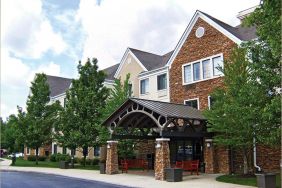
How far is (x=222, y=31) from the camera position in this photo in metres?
26.8

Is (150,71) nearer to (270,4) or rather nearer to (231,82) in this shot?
(231,82)

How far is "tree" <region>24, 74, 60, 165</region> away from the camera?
36.4 meters

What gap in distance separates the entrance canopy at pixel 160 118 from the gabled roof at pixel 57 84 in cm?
2944

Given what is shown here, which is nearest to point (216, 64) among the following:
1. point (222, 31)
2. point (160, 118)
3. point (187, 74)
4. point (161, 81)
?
point (222, 31)

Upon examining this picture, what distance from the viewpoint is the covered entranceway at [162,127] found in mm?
21109

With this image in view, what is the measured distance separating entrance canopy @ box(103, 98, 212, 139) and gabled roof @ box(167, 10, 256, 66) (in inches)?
249

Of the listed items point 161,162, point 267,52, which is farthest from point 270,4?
point 161,162

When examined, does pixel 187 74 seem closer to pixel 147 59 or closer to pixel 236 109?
pixel 147 59

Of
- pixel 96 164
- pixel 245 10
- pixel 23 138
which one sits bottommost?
pixel 96 164

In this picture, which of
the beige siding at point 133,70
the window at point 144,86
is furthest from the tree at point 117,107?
the beige siding at point 133,70

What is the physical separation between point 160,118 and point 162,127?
29.7 inches

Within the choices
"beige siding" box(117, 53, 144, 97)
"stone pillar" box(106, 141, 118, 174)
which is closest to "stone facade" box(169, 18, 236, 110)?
"beige siding" box(117, 53, 144, 97)

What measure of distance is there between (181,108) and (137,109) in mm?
2983

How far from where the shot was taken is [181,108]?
942 inches
